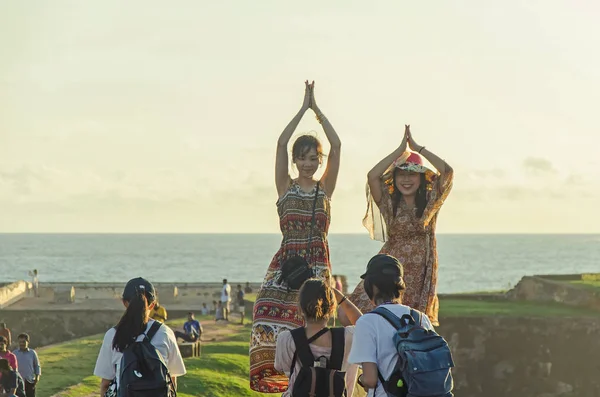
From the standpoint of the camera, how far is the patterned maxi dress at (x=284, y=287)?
7363 mm

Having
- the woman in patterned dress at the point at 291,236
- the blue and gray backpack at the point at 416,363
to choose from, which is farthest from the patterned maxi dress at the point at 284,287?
the blue and gray backpack at the point at 416,363

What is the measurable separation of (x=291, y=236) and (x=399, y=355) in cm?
201

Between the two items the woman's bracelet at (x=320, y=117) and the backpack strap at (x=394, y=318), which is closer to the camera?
the backpack strap at (x=394, y=318)

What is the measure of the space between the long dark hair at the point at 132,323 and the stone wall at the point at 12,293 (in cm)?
2997

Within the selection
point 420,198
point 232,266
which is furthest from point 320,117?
point 232,266

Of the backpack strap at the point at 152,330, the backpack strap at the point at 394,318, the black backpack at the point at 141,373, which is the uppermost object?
the backpack strap at the point at 394,318

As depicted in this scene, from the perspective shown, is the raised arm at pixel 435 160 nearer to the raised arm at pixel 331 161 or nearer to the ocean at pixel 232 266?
the raised arm at pixel 331 161

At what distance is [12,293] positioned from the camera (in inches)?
1517

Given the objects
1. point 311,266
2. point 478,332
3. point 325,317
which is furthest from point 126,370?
point 478,332

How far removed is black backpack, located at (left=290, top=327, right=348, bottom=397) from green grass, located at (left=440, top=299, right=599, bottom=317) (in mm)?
18318

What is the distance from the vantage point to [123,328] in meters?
6.18

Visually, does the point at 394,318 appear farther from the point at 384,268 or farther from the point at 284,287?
the point at 284,287

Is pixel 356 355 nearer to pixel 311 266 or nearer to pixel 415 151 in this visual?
pixel 311 266

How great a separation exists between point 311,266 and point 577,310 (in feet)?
62.3
